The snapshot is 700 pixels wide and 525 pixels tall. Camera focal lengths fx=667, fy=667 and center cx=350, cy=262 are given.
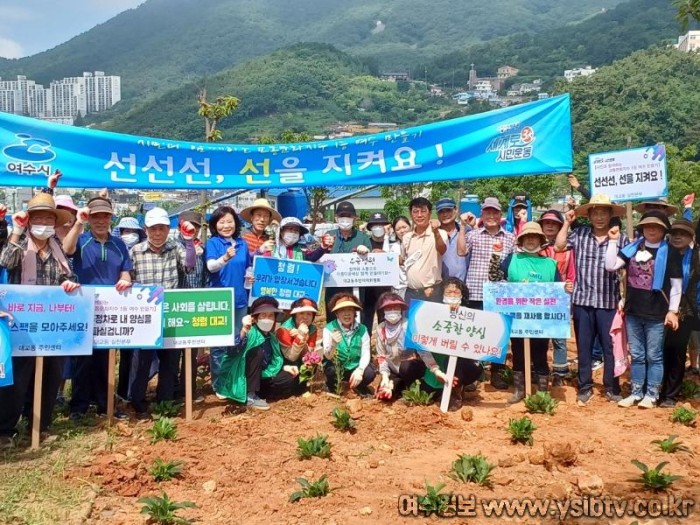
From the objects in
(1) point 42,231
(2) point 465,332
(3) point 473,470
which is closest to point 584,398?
(2) point 465,332

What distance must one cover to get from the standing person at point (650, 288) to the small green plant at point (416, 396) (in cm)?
207

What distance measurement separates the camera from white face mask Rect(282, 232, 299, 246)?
24.2ft

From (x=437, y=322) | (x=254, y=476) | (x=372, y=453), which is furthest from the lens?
(x=437, y=322)

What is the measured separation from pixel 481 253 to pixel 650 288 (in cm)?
168

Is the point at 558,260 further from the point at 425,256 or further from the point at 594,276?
the point at 425,256

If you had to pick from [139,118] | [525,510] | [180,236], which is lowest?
[525,510]

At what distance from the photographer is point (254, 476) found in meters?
5.08

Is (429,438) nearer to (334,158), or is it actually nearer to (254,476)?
(254,476)

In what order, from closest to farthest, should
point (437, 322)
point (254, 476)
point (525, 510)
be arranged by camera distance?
point (525, 510), point (254, 476), point (437, 322)

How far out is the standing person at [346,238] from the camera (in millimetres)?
7582

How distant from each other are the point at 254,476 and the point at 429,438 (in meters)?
1.63

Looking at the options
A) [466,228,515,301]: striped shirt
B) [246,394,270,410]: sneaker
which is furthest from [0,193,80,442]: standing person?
[466,228,515,301]: striped shirt

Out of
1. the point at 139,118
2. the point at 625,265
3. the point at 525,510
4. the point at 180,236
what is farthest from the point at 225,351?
the point at 139,118

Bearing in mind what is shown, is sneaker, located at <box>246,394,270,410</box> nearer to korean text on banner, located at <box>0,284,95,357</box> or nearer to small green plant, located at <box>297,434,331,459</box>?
small green plant, located at <box>297,434,331,459</box>
